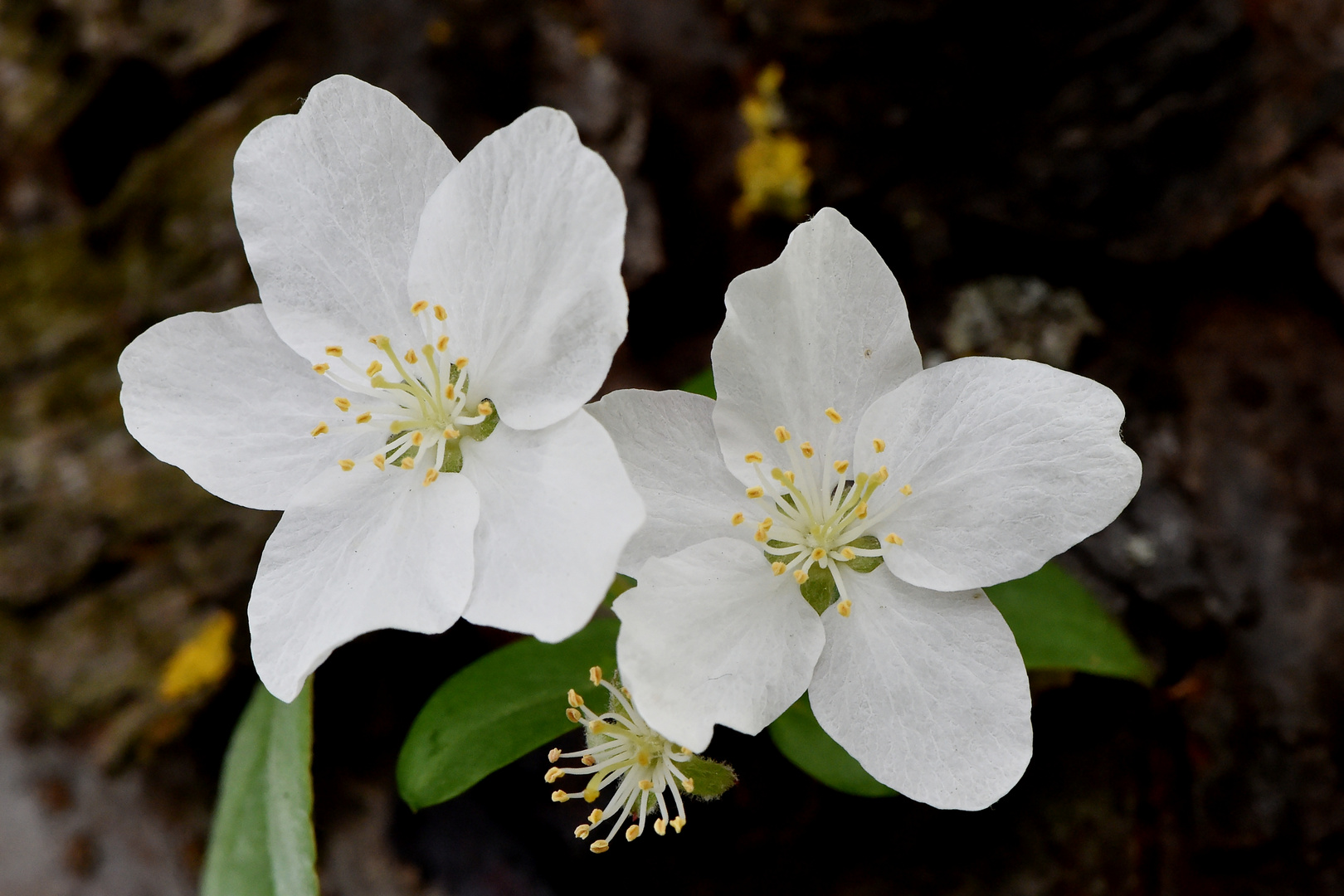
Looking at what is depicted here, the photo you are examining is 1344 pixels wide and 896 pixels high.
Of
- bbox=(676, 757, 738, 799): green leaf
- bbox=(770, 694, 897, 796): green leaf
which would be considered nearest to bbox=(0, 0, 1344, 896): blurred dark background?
bbox=(770, 694, 897, 796): green leaf

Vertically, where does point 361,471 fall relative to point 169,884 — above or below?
above

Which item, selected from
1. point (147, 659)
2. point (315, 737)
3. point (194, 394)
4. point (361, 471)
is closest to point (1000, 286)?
point (361, 471)

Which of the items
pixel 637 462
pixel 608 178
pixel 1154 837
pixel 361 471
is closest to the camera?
pixel 608 178

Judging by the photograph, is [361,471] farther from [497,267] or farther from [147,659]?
[147,659]

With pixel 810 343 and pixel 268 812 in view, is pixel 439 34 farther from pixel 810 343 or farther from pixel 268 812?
pixel 268 812

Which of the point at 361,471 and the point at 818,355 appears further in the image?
the point at 361,471

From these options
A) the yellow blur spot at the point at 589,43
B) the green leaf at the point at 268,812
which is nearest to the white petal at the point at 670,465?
the green leaf at the point at 268,812

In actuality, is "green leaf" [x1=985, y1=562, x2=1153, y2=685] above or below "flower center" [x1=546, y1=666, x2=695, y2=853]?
below

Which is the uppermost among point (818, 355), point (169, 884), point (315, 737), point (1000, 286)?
point (818, 355)

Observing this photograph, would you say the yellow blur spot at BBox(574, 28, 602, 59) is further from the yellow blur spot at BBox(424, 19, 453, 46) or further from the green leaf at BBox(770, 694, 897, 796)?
the green leaf at BBox(770, 694, 897, 796)
